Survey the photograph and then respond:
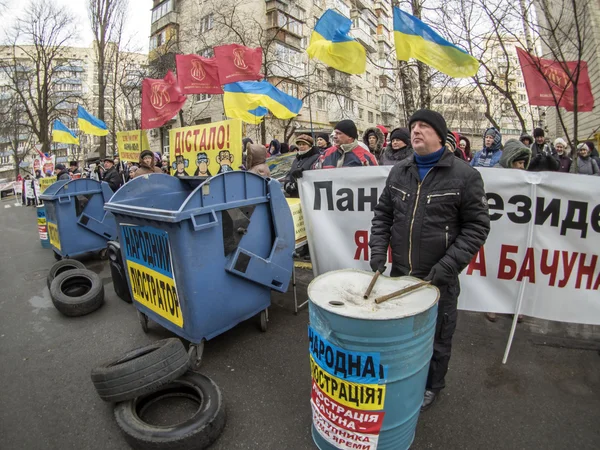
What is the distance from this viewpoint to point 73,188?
6.34 meters

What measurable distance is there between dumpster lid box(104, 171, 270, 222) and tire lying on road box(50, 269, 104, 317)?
1.61m

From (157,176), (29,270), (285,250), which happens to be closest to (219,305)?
(285,250)

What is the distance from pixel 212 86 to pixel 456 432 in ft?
26.8

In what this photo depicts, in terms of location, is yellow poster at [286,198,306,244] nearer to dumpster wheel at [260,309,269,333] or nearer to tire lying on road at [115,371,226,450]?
dumpster wheel at [260,309,269,333]

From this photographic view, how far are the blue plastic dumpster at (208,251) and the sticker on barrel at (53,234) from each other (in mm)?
3829

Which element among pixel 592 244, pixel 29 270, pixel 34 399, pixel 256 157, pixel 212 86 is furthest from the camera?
pixel 212 86

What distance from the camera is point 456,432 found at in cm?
233

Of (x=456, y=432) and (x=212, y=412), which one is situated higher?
(x=212, y=412)

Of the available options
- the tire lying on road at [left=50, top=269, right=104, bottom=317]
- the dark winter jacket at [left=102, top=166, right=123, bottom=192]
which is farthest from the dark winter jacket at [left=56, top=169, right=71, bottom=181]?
the tire lying on road at [left=50, top=269, right=104, bottom=317]

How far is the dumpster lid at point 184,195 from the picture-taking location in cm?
Answer: 283

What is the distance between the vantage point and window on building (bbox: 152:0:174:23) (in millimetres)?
30366

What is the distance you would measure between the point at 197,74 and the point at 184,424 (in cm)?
773

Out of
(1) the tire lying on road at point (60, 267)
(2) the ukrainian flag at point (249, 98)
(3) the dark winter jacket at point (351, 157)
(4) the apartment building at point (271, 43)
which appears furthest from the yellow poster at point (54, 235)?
(4) the apartment building at point (271, 43)

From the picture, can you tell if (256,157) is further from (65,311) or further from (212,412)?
(212,412)
